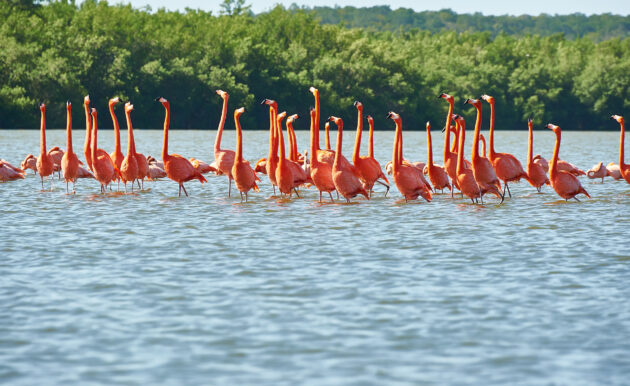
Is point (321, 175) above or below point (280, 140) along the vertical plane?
below

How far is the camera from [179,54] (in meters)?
64.3

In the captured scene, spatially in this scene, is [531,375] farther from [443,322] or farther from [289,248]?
[289,248]

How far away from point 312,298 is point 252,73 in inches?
2256

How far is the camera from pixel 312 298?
6.64 metres

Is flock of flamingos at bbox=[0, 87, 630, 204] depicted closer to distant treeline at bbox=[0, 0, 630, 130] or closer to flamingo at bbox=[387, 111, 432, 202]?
flamingo at bbox=[387, 111, 432, 202]

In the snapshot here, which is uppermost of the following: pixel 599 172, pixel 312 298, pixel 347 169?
pixel 347 169

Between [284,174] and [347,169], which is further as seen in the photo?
[284,174]

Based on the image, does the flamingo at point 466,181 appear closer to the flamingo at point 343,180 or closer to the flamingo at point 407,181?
the flamingo at point 407,181

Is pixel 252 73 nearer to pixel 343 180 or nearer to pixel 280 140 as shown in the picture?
pixel 280 140

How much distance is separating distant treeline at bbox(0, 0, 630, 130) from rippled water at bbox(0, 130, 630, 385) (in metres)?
41.7

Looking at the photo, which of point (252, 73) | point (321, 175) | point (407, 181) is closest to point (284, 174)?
point (321, 175)

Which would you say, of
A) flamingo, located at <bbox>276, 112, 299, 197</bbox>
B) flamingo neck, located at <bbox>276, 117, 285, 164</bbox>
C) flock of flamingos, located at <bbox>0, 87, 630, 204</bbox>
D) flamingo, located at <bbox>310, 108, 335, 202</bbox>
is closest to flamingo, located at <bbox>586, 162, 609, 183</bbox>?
flock of flamingos, located at <bbox>0, 87, 630, 204</bbox>

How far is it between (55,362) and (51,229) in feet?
16.8

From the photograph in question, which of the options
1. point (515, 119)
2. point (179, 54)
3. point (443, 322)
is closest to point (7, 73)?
point (179, 54)
